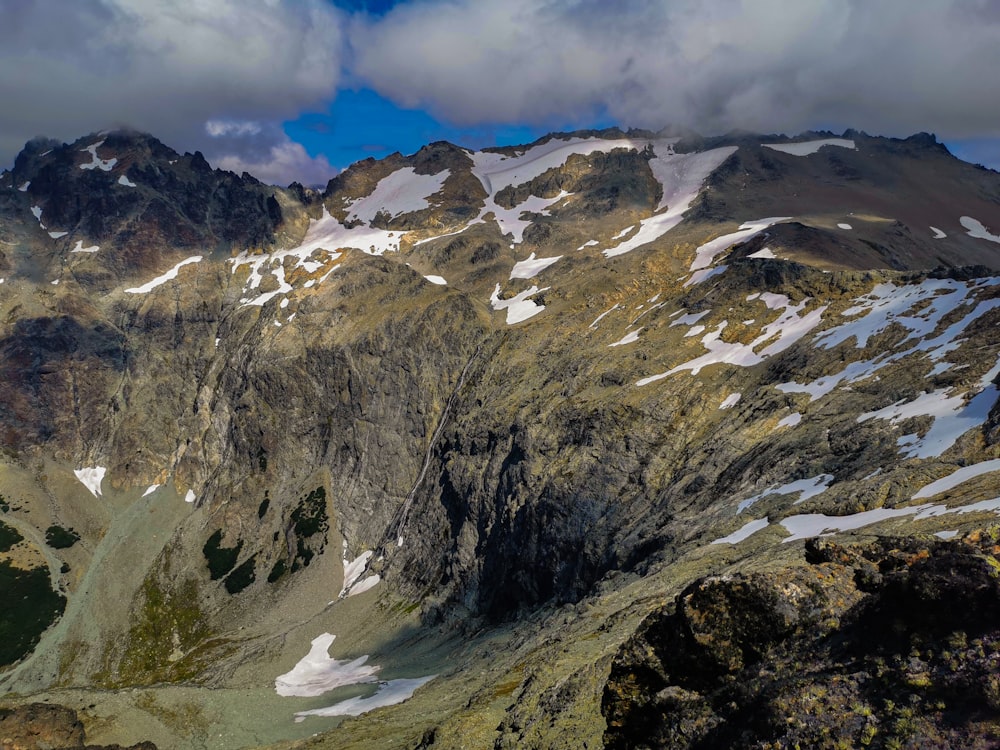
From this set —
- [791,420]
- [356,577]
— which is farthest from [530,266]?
[791,420]

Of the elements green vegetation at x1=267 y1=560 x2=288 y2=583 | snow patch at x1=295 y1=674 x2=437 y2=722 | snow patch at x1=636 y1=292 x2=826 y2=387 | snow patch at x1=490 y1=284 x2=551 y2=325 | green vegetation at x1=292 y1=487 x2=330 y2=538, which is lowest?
snow patch at x1=295 y1=674 x2=437 y2=722

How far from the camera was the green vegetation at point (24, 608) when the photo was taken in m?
134

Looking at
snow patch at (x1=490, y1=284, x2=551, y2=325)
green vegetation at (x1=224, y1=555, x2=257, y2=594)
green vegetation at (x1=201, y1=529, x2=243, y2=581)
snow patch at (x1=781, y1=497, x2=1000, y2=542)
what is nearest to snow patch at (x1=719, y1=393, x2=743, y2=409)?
snow patch at (x1=781, y1=497, x2=1000, y2=542)

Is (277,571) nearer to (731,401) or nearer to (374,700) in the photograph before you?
(374,700)

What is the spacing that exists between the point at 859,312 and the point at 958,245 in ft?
418

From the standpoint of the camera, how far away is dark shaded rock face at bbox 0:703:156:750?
58062 mm

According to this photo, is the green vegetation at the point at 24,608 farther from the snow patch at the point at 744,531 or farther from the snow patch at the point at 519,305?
the snow patch at the point at 744,531

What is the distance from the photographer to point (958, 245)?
17300 cm

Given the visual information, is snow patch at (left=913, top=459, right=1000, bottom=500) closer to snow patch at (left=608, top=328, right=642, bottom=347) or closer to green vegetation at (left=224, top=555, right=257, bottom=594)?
snow patch at (left=608, top=328, right=642, bottom=347)

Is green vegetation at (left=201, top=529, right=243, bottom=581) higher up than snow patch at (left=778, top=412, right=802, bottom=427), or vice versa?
green vegetation at (left=201, top=529, right=243, bottom=581)

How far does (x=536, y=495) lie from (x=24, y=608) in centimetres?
12225

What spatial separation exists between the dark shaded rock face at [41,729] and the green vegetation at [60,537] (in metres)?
108

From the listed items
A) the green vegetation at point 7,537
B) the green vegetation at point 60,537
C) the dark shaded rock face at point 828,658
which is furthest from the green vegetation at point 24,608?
the dark shaded rock face at point 828,658

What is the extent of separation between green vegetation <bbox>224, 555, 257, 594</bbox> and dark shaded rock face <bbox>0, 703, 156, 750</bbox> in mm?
73171
